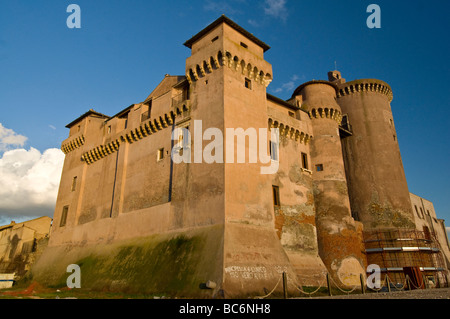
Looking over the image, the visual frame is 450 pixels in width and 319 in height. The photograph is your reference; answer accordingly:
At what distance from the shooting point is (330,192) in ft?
69.4

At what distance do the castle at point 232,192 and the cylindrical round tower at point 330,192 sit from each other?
0.25 feet

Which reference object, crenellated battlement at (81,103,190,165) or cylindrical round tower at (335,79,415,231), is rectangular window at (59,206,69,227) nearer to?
crenellated battlement at (81,103,190,165)

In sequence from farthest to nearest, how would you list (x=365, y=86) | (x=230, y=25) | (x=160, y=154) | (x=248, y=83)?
1. (x=365, y=86)
2. (x=160, y=154)
3. (x=248, y=83)
4. (x=230, y=25)

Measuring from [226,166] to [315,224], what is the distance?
9.12 metres

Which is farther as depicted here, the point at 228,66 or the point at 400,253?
the point at 400,253

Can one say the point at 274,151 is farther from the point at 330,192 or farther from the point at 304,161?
the point at 330,192

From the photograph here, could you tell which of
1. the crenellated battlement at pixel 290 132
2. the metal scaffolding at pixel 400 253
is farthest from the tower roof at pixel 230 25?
the metal scaffolding at pixel 400 253

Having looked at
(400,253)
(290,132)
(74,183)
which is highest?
(290,132)

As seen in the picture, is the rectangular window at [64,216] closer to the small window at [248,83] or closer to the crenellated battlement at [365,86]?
the small window at [248,83]

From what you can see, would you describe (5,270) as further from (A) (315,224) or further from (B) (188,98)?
(A) (315,224)

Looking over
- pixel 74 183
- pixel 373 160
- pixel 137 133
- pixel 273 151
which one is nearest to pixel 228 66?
pixel 273 151

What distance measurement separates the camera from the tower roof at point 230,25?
17.3 meters

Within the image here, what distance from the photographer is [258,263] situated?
13.3 metres

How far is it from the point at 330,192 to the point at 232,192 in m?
9.60
